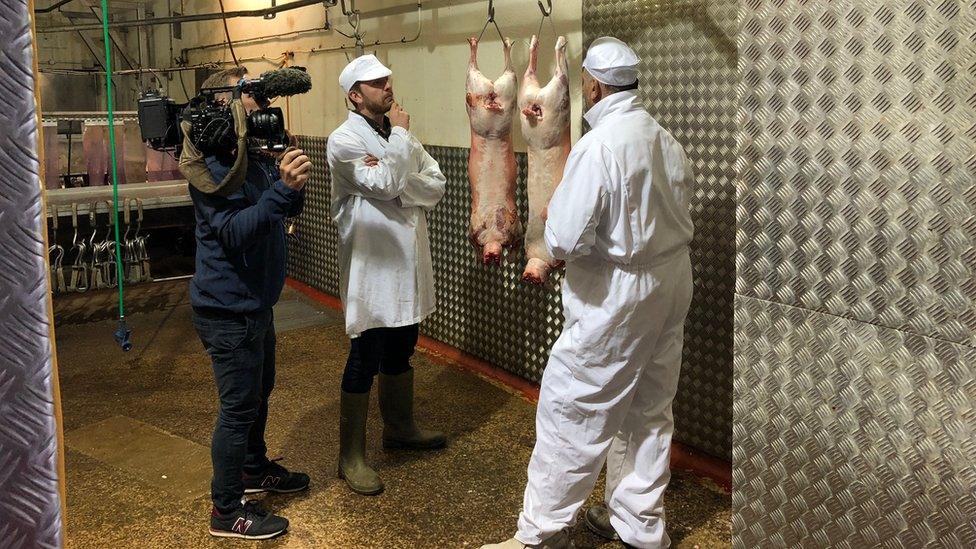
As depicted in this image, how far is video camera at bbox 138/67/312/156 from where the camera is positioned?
115 inches

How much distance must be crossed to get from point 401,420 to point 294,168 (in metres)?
1.58

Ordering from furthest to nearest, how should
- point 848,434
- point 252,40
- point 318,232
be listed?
point 252,40, point 318,232, point 848,434

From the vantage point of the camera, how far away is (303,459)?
3969 mm

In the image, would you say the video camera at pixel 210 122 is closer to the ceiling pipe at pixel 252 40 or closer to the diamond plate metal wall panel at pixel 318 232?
the diamond plate metal wall panel at pixel 318 232

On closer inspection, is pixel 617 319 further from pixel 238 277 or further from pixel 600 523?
pixel 238 277

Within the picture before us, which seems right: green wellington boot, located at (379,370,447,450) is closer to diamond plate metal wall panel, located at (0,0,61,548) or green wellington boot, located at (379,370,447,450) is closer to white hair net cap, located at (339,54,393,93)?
white hair net cap, located at (339,54,393,93)

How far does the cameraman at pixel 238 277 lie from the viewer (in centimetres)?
291

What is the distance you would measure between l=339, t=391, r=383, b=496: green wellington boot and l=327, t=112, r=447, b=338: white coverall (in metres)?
0.32

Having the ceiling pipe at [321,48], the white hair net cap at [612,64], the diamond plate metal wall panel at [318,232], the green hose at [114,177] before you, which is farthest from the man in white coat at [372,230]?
the diamond plate metal wall panel at [318,232]

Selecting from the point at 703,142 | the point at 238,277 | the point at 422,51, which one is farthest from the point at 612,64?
the point at 422,51

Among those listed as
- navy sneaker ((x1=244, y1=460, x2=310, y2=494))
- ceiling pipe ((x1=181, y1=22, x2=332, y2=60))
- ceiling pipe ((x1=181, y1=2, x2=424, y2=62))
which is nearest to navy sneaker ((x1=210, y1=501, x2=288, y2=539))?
navy sneaker ((x1=244, y1=460, x2=310, y2=494))

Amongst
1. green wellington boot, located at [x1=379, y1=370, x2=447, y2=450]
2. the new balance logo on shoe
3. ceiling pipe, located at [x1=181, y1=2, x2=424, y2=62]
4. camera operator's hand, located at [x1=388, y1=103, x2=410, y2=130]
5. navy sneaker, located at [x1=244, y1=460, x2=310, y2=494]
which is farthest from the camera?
ceiling pipe, located at [x1=181, y1=2, x2=424, y2=62]

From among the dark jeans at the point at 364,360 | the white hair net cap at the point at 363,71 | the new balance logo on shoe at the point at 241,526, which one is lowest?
the new balance logo on shoe at the point at 241,526

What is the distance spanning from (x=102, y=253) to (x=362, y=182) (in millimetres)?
3771
